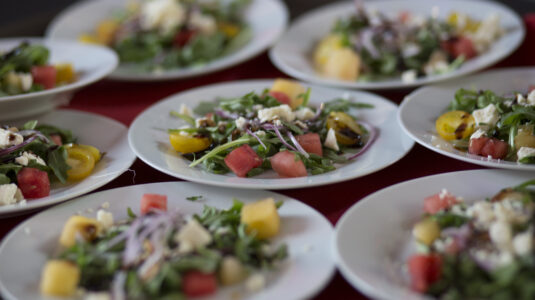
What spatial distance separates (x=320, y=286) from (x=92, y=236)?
702 mm

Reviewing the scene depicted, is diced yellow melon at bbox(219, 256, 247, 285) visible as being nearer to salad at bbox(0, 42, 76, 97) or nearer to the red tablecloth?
the red tablecloth

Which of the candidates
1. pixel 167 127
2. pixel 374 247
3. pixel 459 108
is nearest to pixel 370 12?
pixel 459 108

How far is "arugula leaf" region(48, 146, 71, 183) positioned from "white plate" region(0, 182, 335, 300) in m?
0.18

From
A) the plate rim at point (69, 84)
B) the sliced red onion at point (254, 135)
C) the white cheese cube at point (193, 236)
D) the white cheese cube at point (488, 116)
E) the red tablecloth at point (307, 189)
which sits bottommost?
the red tablecloth at point (307, 189)

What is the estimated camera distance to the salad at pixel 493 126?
2018 mm

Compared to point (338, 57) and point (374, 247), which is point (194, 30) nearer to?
point (338, 57)

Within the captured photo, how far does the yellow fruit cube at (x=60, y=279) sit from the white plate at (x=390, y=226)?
692mm

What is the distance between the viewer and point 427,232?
167 cm

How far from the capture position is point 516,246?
152cm

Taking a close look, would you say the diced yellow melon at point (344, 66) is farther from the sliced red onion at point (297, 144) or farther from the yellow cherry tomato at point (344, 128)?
the sliced red onion at point (297, 144)

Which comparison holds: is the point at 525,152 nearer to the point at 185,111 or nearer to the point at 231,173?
the point at 231,173

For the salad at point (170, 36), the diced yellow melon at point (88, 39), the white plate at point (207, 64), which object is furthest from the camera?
the diced yellow melon at point (88, 39)

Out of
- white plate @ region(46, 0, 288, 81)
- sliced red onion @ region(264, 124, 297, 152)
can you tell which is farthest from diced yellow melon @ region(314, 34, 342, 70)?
sliced red onion @ region(264, 124, 297, 152)

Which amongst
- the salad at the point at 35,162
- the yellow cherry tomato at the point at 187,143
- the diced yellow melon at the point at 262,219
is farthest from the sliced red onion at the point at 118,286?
the yellow cherry tomato at the point at 187,143
